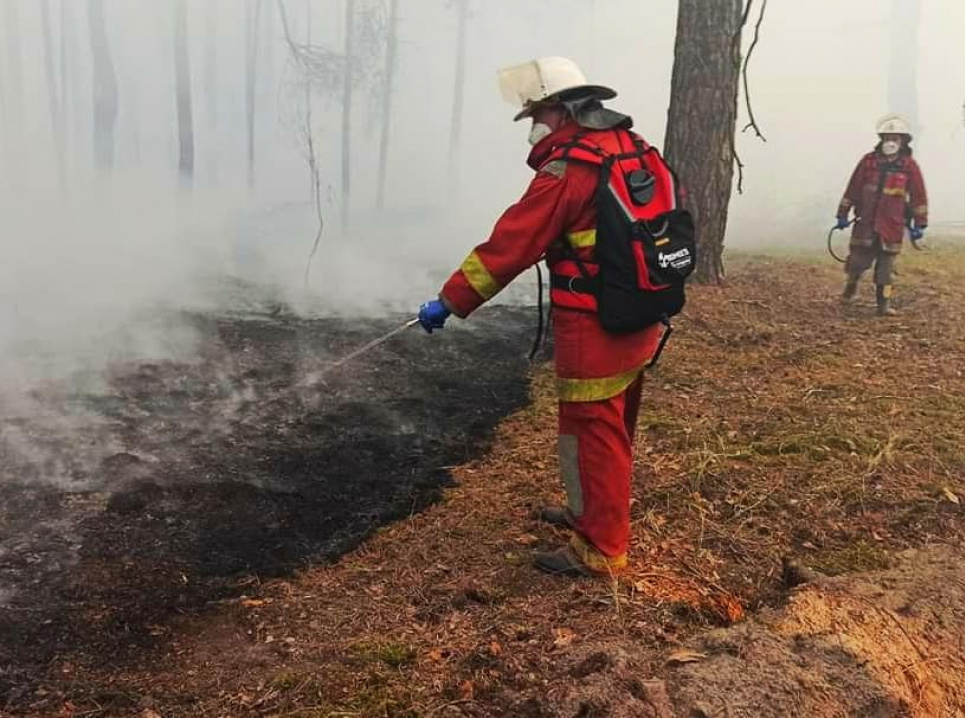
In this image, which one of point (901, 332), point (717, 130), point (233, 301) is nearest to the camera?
point (901, 332)

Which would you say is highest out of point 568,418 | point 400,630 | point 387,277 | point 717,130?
point 717,130

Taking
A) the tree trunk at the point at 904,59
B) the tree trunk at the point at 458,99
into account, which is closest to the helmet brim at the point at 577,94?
the tree trunk at the point at 458,99

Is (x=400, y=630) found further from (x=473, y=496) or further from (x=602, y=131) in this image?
(x=602, y=131)

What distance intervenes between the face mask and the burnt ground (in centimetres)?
188

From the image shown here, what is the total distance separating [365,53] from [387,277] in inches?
533

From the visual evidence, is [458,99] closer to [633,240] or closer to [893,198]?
[893,198]

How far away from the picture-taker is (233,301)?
8.58 meters

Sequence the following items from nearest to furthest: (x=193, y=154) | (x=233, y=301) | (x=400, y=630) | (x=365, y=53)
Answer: (x=400, y=630)
(x=233, y=301)
(x=193, y=154)
(x=365, y=53)

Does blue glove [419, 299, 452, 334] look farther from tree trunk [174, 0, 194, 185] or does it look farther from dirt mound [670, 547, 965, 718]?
tree trunk [174, 0, 194, 185]

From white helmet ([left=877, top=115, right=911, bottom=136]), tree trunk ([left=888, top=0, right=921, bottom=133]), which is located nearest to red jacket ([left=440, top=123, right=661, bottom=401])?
white helmet ([left=877, top=115, right=911, bottom=136])

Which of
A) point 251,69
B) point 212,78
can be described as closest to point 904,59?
point 251,69

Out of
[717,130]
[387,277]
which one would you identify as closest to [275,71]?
[387,277]

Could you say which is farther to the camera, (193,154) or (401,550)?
(193,154)

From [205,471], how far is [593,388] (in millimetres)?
2335
